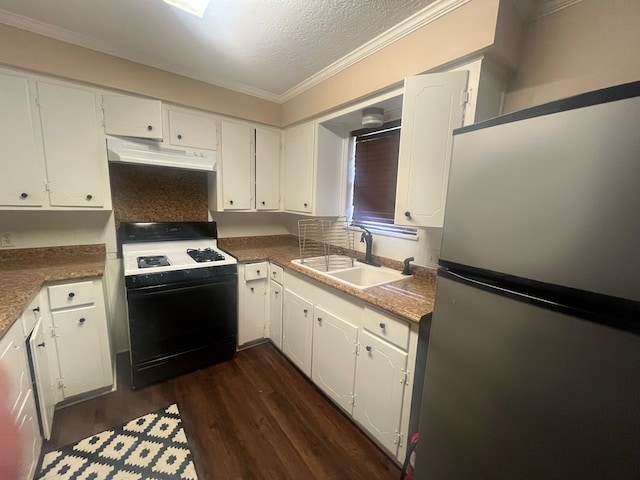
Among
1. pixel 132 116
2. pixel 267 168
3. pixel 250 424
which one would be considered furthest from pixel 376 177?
pixel 250 424

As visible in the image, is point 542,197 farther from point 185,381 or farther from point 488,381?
point 185,381

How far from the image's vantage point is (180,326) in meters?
2.04

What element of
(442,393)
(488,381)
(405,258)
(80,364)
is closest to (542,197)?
(488,381)

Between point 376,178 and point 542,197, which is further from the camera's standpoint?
point 376,178

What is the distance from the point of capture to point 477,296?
84cm

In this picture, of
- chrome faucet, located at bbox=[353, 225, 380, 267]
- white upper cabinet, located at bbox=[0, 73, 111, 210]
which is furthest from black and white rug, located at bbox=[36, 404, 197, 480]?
chrome faucet, located at bbox=[353, 225, 380, 267]

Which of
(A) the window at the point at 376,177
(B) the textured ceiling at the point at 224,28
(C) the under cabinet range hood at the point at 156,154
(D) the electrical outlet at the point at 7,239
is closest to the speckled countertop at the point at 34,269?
(D) the electrical outlet at the point at 7,239

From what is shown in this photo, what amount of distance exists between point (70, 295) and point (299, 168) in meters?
1.98

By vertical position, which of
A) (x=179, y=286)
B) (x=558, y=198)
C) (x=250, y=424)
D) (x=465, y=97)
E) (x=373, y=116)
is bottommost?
(x=250, y=424)

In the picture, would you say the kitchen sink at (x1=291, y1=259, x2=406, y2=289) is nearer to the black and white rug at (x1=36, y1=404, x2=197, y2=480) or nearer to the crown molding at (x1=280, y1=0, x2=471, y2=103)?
the black and white rug at (x1=36, y1=404, x2=197, y2=480)

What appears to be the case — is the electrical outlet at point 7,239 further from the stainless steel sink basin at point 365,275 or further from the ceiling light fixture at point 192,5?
the stainless steel sink basin at point 365,275

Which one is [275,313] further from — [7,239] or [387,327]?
[7,239]

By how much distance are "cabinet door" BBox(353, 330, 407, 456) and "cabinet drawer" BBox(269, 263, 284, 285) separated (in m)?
1.01

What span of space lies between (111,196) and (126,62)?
39.3 inches
